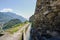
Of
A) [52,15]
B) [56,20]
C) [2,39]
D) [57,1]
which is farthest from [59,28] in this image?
[2,39]

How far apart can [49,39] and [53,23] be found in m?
0.76

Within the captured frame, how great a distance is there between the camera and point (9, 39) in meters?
12.8

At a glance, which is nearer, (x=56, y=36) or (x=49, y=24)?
(x=56, y=36)

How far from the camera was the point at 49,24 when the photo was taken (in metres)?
5.18

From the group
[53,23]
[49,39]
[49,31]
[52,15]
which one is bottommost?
[49,39]

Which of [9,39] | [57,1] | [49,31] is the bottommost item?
[9,39]

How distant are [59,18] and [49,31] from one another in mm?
950

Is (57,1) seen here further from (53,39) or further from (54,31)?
(53,39)

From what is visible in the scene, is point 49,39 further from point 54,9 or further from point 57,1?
point 57,1

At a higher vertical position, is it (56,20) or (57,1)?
(57,1)

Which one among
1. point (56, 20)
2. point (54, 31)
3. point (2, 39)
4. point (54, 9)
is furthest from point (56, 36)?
point (2, 39)

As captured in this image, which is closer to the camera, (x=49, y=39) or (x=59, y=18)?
(x=59, y=18)

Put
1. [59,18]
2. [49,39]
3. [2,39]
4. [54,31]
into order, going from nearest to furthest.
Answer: [59,18]
[54,31]
[49,39]
[2,39]

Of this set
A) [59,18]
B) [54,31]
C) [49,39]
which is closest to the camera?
[59,18]
